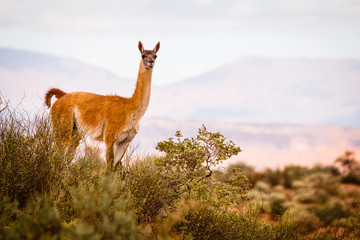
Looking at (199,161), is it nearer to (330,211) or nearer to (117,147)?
(117,147)

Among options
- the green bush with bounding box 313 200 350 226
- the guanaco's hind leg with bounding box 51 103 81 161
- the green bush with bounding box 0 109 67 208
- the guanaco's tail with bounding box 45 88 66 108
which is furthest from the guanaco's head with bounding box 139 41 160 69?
the green bush with bounding box 313 200 350 226

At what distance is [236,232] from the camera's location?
6.36 meters

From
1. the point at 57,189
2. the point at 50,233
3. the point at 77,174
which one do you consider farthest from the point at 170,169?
the point at 50,233

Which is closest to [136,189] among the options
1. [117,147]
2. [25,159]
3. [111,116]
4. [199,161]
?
[199,161]

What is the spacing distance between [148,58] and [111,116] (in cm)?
137

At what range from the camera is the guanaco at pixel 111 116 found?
23.9 feet

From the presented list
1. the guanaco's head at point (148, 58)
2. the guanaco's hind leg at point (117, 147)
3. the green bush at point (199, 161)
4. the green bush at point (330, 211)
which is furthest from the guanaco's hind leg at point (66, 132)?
the green bush at point (330, 211)

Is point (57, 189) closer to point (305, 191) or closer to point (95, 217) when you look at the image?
point (95, 217)

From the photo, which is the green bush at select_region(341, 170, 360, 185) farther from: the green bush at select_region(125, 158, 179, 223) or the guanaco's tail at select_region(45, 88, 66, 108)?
the guanaco's tail at select_region(45, 88, 66, 108)

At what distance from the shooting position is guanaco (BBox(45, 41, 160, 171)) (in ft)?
23.9

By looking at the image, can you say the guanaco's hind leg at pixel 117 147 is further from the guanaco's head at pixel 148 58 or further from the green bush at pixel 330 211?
the green bush at pixel 330 211

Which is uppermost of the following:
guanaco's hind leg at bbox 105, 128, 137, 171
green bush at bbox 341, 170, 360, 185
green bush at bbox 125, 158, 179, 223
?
guanaco's hind leg at bbox 105, 128, 137, 171

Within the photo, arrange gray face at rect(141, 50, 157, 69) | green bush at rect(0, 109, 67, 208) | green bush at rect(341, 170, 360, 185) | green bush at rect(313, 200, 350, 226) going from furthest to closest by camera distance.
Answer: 1. green bush at rect(341, 170, 360, 185)
2. green bush at rect(313, 200, 350, 226)
3. gray face at rect(141, 50, 157, 69)
4. green bush at rect(0, 109, 67, 208)

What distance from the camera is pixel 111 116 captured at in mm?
7488
